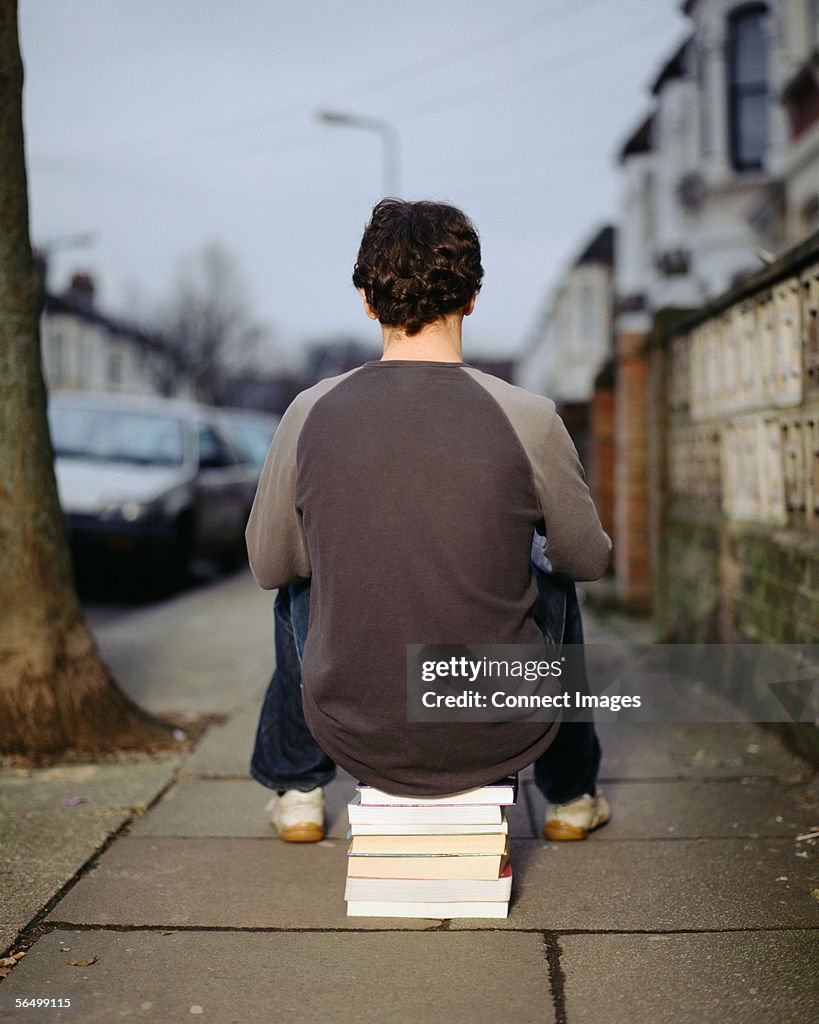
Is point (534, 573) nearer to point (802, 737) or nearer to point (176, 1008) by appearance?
point (176, 1008)

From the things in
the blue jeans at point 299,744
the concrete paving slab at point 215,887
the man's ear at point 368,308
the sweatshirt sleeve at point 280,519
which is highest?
the man's ear at point 368,308

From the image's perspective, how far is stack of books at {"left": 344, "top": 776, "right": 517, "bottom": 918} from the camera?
9.18ft

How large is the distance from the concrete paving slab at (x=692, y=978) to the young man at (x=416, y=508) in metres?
0.48

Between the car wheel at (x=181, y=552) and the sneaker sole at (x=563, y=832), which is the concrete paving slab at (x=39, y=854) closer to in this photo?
the sneaker sole at (x=563, y=832)

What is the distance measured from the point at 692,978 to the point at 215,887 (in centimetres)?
128

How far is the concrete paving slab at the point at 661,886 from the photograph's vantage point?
2.90m

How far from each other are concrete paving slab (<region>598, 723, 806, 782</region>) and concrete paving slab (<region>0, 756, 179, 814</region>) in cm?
159

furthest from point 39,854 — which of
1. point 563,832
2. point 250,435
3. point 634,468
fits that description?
point 250,435

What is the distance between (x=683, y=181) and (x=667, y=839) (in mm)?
18716

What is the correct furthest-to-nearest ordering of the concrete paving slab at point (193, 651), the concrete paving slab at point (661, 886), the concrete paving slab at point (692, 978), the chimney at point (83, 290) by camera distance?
the chimney at point (83, 290)
the concrete paving slab at point (193, 651)
the concrete paving slab at point (661, 886)
the concrete paving slab at point (692, 978)

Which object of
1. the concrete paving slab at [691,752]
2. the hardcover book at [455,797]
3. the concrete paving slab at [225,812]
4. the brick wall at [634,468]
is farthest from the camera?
the brick wall at [634,468]

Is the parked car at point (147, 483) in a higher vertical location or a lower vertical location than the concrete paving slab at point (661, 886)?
higher

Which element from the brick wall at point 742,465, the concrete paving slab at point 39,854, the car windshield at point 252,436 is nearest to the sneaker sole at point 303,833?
the concrete paving slab at point 39,854

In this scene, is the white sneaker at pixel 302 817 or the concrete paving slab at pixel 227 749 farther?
the concrete paving slab at pixel 227 749
